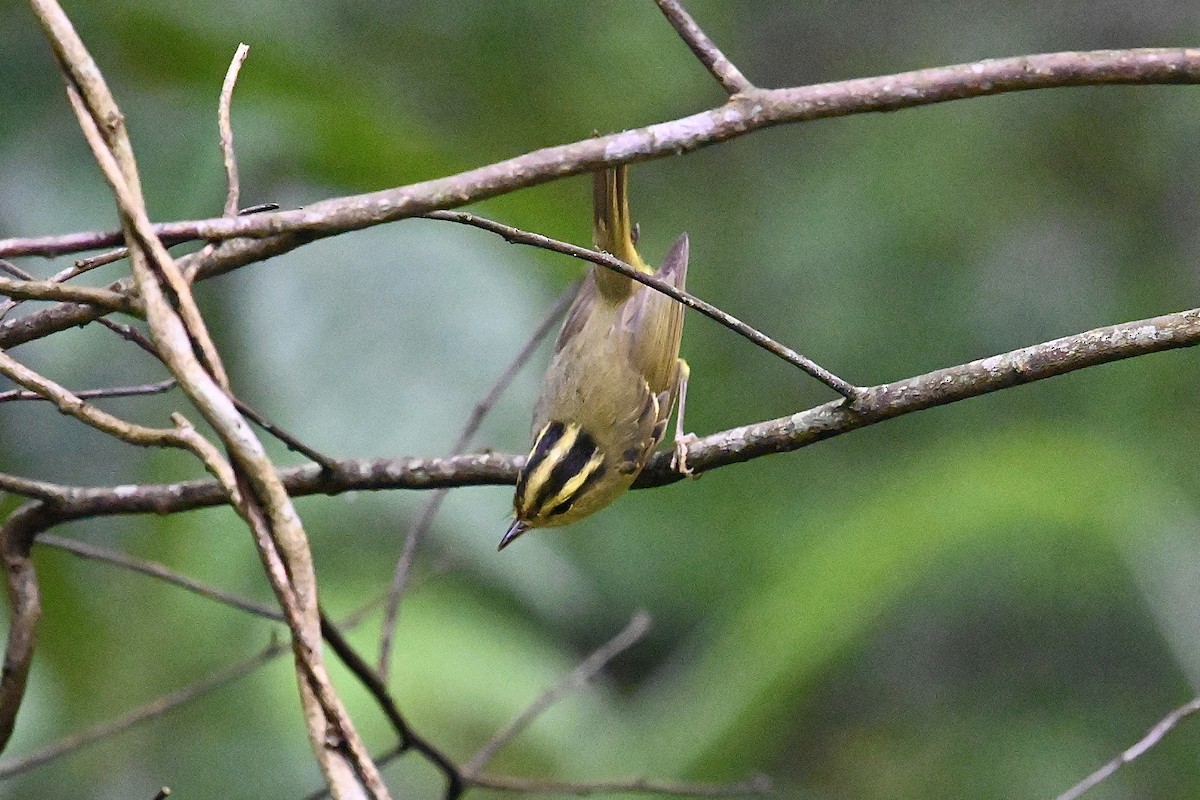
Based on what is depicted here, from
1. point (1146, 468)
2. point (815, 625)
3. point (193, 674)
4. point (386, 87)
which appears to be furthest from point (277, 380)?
point (386, 87)

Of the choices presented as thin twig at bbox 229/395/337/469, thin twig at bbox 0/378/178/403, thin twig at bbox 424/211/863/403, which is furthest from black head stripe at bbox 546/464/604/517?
thin twig at bbox 424/211/863/403

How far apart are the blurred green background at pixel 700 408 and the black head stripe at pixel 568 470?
218mm

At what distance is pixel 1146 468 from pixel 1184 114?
9.27 ft

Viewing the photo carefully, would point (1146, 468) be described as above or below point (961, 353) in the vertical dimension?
below

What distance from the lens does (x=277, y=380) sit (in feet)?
9.07

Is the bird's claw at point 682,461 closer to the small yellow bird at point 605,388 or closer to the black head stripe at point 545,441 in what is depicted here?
the small yellow bird at point 605,388

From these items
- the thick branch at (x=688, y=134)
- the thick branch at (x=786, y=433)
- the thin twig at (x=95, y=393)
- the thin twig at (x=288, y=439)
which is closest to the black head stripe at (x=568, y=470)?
the thick branch at (x=786, y=433)

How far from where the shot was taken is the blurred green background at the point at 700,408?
2.88 meters

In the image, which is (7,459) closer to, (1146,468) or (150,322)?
(150,322)

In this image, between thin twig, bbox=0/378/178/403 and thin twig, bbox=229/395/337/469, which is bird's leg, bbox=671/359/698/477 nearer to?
thin twig, bbox=229/395/337/469

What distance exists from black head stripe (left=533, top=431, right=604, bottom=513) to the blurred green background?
0.71 feet

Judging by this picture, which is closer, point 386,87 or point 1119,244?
point 386,87

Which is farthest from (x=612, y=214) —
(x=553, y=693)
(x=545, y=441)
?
(x=553, y=693)

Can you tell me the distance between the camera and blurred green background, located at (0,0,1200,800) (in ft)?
9.43
